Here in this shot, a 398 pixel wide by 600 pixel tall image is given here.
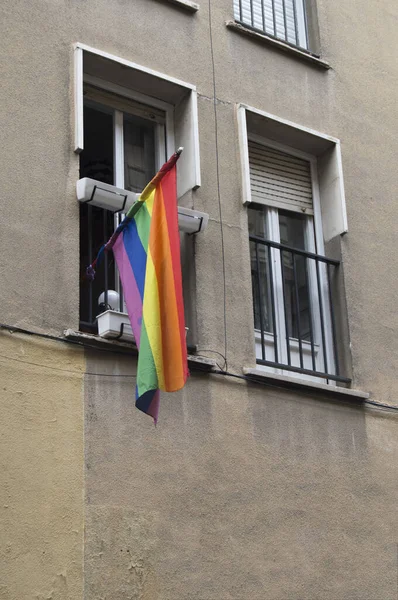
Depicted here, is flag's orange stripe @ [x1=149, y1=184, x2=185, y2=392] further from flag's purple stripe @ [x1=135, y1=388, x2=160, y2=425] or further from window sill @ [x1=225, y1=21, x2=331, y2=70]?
window sill @ [x1=225, y1=21, x2=331, y2=70]

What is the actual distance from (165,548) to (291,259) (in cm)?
334

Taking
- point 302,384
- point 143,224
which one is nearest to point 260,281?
point 302,384

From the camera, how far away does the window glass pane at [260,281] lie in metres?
9.73

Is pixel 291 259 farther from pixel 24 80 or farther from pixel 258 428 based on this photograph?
pixel 24 80

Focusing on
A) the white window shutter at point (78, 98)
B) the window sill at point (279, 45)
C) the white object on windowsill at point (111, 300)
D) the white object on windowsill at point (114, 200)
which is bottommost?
the white object on windowsill at point (111, 300)

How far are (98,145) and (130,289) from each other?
2.12 metres

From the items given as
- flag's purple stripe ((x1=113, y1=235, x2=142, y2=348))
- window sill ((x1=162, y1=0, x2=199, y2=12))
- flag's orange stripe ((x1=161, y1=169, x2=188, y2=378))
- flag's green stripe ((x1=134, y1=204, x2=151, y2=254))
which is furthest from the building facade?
flag's orange stripe ((x1=161, y1=169, x2=188, y2=378))

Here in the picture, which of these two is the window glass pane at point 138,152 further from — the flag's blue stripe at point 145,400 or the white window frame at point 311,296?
the flag's blue stripe at point 145,400

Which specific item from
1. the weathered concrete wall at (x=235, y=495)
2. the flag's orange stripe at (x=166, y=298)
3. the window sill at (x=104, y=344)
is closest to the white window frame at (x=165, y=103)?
the flag's orange stripe at (x=166, y=298)

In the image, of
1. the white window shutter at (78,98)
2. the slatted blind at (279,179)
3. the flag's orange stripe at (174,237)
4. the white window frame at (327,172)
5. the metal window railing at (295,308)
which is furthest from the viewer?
the slatted blind at (279,179)

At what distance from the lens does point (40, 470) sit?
296 inches

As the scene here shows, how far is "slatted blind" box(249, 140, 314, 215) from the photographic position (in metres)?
10.2

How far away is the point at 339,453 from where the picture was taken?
30.4 feet

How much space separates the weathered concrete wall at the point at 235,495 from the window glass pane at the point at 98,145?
199 centimetres
